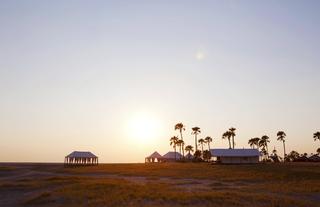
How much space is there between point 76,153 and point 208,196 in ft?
314

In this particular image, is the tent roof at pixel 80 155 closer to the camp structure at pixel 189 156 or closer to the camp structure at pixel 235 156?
the camp structure at pixel 235 156

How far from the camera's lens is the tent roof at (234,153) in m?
115

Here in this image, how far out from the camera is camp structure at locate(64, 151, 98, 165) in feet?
399

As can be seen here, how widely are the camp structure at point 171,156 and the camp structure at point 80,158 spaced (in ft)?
115

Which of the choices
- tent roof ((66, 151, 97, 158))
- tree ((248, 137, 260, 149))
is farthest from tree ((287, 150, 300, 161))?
tent roof ((66, 151, 97, 158))

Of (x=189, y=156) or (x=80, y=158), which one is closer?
(x=80, y=158)

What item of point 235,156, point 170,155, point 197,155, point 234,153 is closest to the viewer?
point 235,156

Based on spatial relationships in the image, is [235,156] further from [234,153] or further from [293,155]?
[293,155]

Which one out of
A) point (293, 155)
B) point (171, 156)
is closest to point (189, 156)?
point (171, 156)

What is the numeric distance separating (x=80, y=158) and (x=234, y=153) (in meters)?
47.4

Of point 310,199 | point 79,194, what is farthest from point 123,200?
point 310,199

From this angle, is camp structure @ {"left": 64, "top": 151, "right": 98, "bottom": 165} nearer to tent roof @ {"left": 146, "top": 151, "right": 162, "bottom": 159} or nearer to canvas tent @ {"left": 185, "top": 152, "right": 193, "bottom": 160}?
tent roof @ {"left": 146, "top": 151, "right": 162, "bottom": 159}

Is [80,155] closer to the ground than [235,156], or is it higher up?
higher up

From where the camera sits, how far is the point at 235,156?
11556cm
